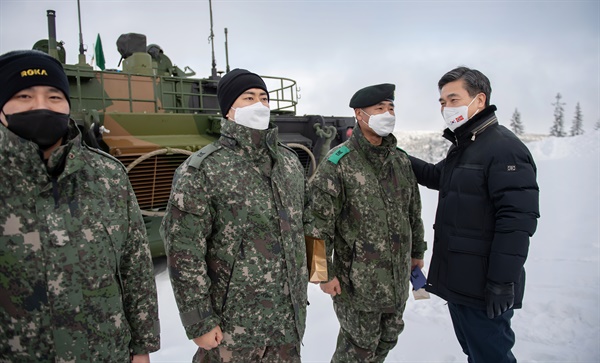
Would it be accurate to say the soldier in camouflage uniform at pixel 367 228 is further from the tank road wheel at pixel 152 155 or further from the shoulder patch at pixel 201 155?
the tank road wheel at pixel 152 155

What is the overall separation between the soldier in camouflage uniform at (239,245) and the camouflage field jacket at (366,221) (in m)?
0.52

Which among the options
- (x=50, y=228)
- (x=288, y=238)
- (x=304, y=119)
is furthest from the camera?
(x=304, y=119)

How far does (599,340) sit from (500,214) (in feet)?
6.34

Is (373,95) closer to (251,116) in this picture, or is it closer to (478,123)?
(478,123)

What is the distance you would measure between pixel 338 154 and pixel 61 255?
5.78 feet

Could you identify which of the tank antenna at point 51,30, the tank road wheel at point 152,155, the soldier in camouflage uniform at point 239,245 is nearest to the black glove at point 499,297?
the soldier in camouflage uniform at point 239,245

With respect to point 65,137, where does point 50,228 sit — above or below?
below

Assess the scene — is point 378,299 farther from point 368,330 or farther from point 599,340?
point 599,340

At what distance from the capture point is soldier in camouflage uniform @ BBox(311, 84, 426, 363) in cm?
267

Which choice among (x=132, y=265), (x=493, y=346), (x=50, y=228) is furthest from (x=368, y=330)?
(x=50, y=228)

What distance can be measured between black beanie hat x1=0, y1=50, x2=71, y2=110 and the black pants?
2366mm

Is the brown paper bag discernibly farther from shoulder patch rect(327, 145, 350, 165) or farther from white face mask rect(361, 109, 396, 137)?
white face mask rect(361, 109, 396, 137)

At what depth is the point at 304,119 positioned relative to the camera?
20.9 ft

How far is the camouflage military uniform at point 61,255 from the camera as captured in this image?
1455 millimetres
